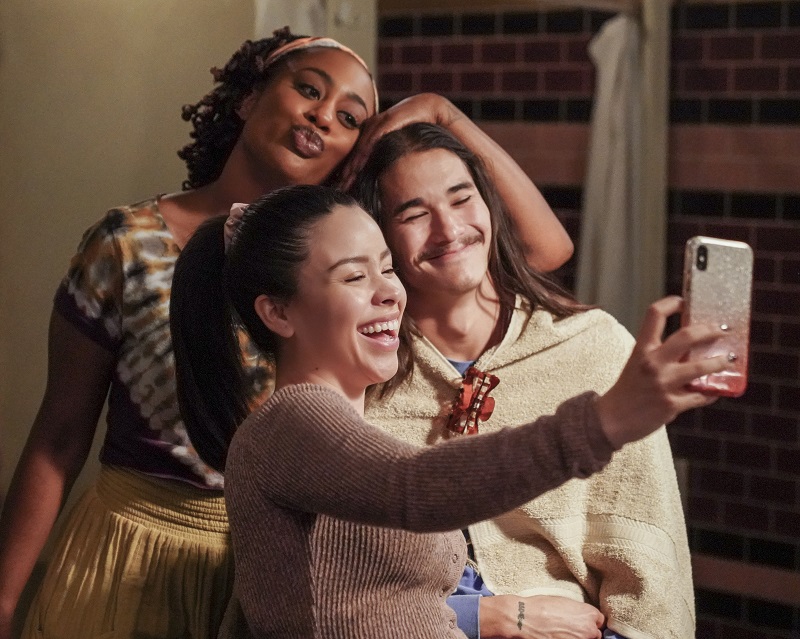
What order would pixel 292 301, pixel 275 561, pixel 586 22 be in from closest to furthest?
pixel 275 561, pixel 292 301, pixel 586 22

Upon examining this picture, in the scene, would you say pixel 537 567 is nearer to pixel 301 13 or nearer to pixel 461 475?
pixel 461 475

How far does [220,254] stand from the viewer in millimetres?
1595

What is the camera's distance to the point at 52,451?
1775 millimetres

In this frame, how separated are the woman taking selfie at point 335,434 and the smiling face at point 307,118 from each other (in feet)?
0.74

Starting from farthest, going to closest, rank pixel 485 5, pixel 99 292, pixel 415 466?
pixel 485 5, pixel 99 292, pixel 415 466

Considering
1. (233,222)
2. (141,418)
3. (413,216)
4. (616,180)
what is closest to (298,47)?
(413,216)

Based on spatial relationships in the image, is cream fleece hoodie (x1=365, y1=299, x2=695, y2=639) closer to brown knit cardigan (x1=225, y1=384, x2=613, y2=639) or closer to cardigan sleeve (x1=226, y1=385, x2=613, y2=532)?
brown knit cardigan (x1=225, y1=384, x2=613, y2=639)

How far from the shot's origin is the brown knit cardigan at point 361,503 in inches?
45.0

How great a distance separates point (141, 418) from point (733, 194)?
2.16 meters

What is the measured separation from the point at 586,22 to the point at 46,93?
210 cm

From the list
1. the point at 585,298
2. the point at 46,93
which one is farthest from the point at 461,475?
the point at 585,298

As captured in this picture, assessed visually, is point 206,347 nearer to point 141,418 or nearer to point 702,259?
point 141,418

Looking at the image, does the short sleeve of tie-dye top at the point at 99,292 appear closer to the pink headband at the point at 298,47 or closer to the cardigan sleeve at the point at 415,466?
the pink headband at the point at 298,47

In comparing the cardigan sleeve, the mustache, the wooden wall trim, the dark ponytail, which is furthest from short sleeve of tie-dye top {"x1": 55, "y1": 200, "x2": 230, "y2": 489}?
the wooden wall trim
